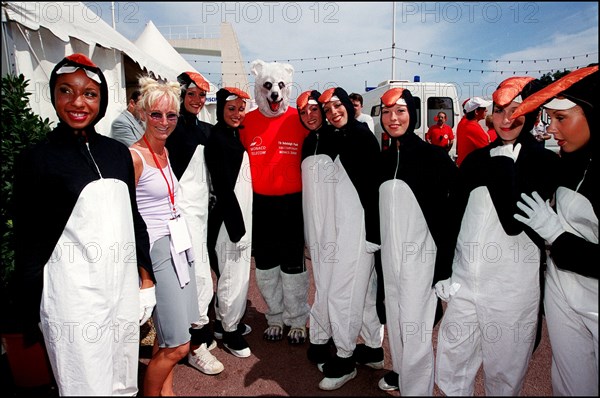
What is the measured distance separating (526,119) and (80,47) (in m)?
5.46

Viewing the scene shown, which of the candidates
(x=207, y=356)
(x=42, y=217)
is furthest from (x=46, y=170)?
(x=207, y=356)

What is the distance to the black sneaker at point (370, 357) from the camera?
3.07 meters

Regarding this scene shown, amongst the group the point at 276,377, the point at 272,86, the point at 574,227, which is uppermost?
the point at 272,86

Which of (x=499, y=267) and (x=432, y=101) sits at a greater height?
(x=432, y=101)

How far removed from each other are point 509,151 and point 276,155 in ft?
6.05

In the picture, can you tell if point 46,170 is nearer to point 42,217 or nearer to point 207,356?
point 42,217

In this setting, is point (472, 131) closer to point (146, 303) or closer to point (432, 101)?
point (432, 101)

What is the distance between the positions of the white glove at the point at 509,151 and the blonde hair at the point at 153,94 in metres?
1.95

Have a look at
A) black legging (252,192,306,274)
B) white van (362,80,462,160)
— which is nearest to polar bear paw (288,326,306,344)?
black legging (252,192,306,274)

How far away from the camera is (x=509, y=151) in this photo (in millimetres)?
2141

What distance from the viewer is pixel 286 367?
321 cm

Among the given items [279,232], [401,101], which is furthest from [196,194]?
[401,101]

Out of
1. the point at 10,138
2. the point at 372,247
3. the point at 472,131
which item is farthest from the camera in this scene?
the point at 472,131

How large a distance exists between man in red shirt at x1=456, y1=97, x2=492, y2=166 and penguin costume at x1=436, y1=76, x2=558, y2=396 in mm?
3462
